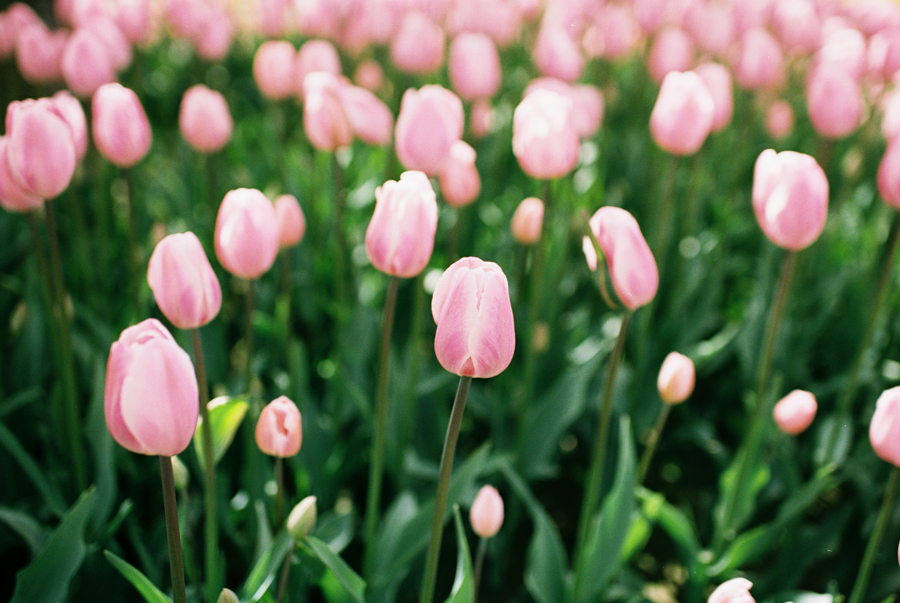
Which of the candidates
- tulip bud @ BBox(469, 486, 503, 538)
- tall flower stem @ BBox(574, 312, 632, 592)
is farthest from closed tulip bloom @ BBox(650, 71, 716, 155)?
tulip bud @ BBox(469, 486, 503, 538)

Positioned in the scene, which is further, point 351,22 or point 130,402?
point 351,22

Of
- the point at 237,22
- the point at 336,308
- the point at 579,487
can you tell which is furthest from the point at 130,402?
the point at 237,22

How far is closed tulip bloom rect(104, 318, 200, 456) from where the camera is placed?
77 cm

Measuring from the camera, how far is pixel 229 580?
169 centimetres

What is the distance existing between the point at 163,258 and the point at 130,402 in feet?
0.89

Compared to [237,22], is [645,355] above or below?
below

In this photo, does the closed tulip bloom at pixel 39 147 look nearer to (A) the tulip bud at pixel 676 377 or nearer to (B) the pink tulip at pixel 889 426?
(A) the tulip bud at pixel 676 377

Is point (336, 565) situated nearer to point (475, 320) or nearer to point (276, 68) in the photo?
point (475, 320)

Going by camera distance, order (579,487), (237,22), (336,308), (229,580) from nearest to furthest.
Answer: (229,580)
(336,308)
(579,487)
(237,22)

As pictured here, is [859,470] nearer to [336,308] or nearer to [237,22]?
[336,308]

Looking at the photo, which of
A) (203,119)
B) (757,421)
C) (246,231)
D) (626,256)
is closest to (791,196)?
(626,256)

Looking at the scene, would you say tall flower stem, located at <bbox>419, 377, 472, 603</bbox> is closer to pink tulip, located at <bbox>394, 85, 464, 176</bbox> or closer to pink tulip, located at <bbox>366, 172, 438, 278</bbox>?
pink tulip, located at <bbox>366, 172, 438, 278</bbox>

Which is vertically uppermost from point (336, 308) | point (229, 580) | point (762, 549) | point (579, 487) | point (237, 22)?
point (237, 22)

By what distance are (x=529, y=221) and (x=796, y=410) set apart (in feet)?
2.29
